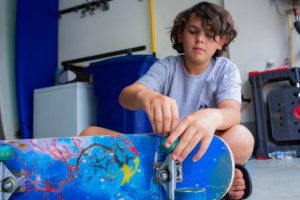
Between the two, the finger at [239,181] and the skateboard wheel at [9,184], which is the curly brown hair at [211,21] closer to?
the finger at [239,181]

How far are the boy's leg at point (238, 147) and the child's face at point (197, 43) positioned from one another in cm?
27

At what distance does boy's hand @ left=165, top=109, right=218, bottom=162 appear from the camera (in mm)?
521

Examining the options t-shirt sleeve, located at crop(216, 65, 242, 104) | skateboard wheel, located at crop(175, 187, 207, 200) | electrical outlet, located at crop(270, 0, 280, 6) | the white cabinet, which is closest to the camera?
skateboard wheel, located at crop(175, 187, 207, 200)

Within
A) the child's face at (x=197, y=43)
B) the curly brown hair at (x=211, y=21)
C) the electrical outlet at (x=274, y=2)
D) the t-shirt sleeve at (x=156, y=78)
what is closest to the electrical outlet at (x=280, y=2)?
the electrical outlet at (x=274, y=2)

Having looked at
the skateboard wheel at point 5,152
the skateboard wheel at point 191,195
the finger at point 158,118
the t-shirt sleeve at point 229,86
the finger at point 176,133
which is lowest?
the skateboard wheel at point 191,195

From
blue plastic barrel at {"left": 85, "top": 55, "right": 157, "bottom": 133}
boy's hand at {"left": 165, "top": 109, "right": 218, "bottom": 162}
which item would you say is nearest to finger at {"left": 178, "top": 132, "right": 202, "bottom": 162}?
boy's hand at {"left": 165, "top": 109, "right": 218, "bottom": 162}

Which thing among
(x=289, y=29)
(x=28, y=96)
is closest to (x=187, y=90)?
(x=289, y=29)

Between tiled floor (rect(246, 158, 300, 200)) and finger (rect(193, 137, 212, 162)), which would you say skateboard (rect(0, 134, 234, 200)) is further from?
tiled floor (rect(246, 158, 300, 200))

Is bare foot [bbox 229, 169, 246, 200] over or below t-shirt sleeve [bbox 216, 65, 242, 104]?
below

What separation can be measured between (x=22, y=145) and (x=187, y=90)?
1.89 feet

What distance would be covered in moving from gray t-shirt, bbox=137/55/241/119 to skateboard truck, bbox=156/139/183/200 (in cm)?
36

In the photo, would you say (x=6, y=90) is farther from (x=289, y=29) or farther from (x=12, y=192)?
(x=289, y=29)

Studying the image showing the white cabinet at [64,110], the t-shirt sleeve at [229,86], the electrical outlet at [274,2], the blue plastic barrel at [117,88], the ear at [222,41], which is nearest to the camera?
the t-shirt sleeve at [229,86]

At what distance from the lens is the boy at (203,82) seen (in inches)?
28.4
